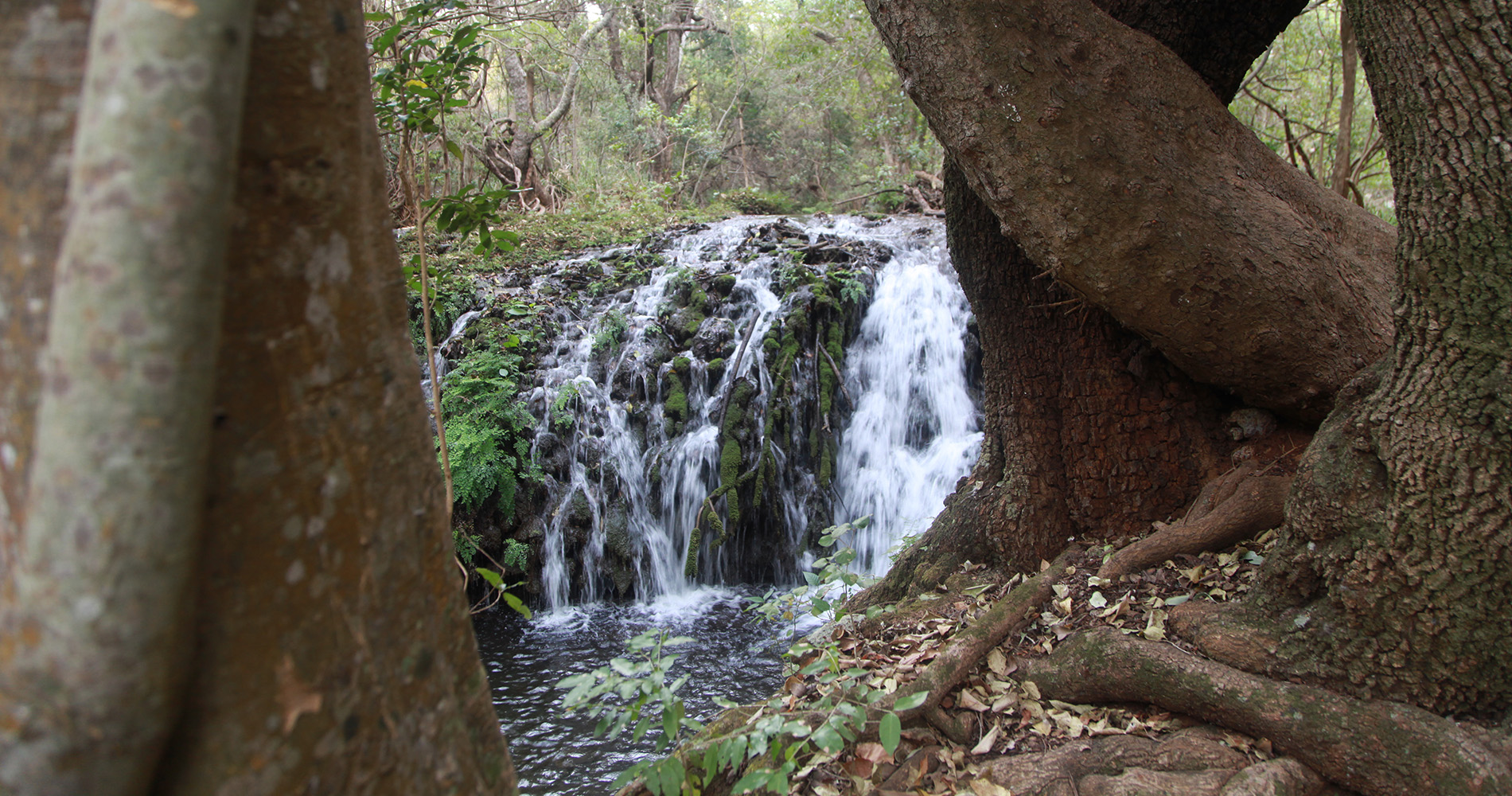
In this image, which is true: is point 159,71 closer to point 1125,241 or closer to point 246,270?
point 246,270

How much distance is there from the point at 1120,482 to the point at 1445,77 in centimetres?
217

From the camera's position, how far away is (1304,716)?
2.38m

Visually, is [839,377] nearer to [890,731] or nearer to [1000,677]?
[1000,677]

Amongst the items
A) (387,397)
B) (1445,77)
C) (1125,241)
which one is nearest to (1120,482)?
(1125,241)

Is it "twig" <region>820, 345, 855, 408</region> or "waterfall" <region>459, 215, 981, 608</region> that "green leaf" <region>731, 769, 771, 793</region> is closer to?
"waterfall" <region>459, 215, 981, 608</region>

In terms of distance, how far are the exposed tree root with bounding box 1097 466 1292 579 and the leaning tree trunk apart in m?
0.92

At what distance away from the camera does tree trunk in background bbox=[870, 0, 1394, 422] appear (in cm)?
305

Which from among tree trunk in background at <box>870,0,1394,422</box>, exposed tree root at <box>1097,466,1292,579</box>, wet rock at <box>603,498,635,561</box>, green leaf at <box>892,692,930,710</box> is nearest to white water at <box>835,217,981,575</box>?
wet rock at <box>603,498,635,561</box>

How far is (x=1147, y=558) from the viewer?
345 cm

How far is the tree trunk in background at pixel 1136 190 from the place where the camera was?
305 cm

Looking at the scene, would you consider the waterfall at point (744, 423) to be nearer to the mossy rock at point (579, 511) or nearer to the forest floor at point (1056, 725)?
the mossy rock at point (579, 511)

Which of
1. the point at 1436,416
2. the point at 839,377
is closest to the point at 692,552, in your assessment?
the point at 839,377

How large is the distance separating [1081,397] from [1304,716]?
1813 mm

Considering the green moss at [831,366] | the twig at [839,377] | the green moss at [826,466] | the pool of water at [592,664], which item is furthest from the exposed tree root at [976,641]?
the twig at [839,377]
